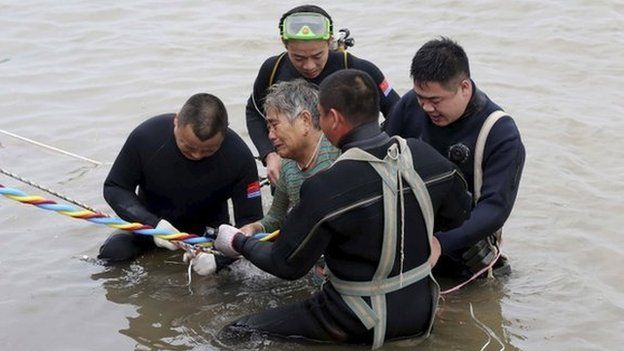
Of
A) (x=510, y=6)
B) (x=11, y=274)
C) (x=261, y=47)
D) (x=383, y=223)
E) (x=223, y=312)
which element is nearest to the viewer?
(x=383, y=223)

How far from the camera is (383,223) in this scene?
13.8 ft

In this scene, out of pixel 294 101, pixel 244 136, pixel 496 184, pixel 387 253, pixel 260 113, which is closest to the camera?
pixel 387 253

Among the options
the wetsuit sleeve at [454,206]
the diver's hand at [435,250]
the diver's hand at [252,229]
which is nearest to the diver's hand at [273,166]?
the diver's hand at [252,229]

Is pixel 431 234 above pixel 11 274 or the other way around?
above

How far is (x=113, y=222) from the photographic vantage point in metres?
5.03

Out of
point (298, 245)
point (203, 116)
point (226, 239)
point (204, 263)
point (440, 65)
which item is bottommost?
point (204, 263)

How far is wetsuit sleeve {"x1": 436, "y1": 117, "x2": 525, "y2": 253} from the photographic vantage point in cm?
483

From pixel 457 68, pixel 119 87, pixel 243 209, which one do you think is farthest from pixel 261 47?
pixel 457 68

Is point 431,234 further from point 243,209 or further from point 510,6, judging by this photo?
point 510,6

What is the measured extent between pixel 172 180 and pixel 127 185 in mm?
250

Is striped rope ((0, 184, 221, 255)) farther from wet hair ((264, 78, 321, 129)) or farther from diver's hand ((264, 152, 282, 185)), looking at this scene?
wet hair ((264, 78, 321, 129))

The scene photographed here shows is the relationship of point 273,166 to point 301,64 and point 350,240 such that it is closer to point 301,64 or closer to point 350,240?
point 301,64

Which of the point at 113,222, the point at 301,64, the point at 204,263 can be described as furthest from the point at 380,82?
the point at 113,222

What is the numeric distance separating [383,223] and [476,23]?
26.6 ft
